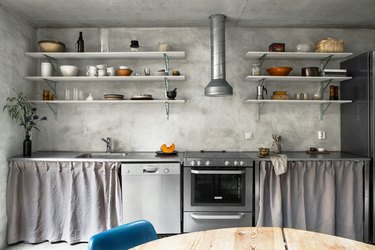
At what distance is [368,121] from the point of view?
3.47 metres

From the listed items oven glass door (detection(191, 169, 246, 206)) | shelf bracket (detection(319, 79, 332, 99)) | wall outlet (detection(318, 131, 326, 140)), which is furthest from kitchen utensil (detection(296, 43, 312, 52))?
oven glass door (detection(191, 169, 246, 206))

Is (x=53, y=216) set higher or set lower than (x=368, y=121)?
lower

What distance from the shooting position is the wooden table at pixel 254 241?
1447 mm

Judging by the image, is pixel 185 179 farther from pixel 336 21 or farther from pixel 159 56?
pixel 336 21

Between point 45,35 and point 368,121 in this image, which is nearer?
point 368,121

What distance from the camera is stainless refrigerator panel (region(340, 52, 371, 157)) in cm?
351

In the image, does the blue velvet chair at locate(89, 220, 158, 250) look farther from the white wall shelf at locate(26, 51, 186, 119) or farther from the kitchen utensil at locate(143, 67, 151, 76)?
the kitchen utensil at locate(143, 67, 151, 76)

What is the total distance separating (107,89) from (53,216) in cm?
169

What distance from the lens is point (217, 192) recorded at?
11.4 feet

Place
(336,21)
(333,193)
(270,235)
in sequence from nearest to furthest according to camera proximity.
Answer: (270,235), (333,193), (336,21)

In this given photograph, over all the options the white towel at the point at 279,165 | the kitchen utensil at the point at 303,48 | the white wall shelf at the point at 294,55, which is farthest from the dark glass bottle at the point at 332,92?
the white towel at the point at 279,165

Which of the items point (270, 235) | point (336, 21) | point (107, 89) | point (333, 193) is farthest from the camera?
point (107, 89)

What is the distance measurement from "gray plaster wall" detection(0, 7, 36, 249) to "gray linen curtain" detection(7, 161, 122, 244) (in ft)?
0.28

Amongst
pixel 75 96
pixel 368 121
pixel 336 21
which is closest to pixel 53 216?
pixel 75 96
